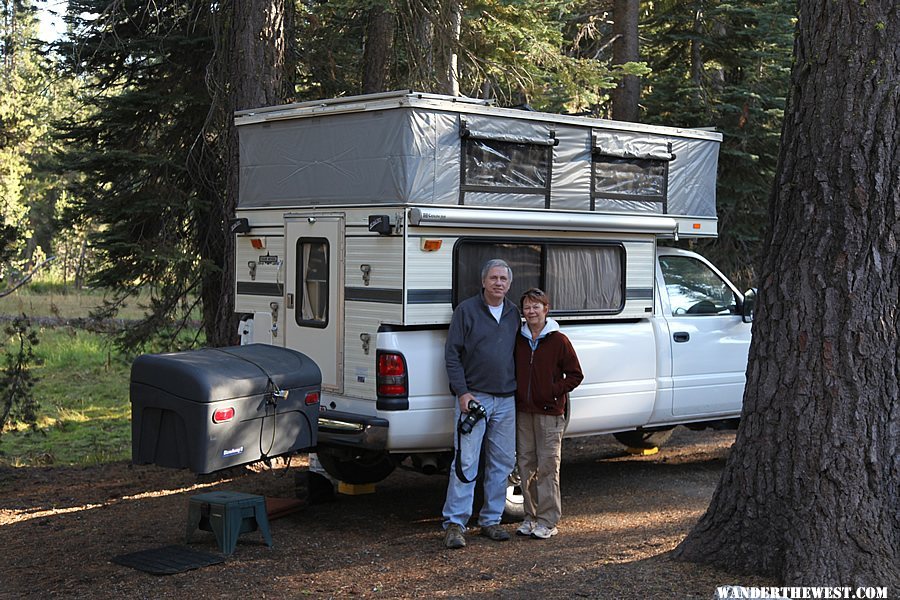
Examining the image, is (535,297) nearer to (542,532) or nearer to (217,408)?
(542,532)

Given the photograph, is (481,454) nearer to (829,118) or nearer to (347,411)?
(347,411)

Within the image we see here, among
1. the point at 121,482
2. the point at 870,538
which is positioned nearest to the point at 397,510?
the point at 121,482

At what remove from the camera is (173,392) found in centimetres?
639

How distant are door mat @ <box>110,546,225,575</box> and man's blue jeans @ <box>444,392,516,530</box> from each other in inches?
63.5

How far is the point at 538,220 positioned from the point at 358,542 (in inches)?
105

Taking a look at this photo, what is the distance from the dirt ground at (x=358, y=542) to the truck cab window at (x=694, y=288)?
1.55 metres

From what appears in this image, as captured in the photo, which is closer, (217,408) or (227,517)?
(217,408)

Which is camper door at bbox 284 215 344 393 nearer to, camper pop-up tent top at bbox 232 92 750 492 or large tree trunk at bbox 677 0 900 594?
camper pop-up tent top at bbox 232 92 750 492

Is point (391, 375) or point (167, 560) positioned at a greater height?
point (391, 375)

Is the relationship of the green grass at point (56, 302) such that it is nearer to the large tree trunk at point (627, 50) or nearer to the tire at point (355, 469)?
the large tree trunk at point (627, 50)

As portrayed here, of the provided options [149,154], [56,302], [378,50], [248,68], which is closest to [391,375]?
[248,68]

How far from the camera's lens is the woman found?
729 centimetres

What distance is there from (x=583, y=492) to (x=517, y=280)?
2186 mm

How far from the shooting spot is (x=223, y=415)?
6.37 meters
